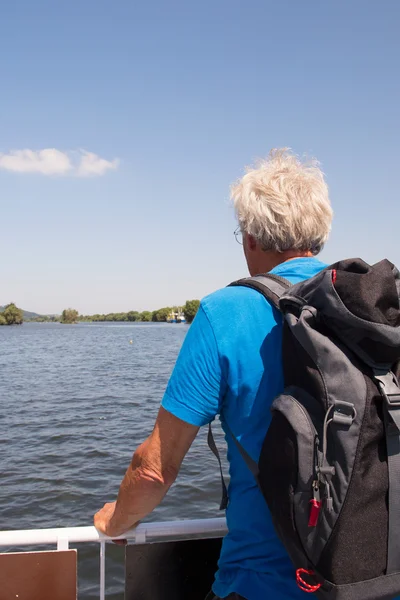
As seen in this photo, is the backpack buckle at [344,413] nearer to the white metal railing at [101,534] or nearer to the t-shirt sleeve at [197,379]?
the t-shirt sleeve at [197,379]

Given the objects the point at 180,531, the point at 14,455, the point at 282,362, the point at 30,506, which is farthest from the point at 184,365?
the point at 14,455

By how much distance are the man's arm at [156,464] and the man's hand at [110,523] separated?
0.14 m

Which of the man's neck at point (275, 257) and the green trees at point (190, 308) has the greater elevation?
the green trees at point (190, 308)

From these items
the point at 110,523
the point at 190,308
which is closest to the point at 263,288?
the point at 110,523

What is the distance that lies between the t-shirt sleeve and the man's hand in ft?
2.21

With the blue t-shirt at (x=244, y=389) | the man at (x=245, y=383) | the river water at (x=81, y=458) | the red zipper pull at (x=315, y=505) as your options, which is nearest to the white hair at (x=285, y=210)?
the man at (x=245, y=383)

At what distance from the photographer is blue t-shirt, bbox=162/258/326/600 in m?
1.71

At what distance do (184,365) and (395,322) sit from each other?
0.64 m

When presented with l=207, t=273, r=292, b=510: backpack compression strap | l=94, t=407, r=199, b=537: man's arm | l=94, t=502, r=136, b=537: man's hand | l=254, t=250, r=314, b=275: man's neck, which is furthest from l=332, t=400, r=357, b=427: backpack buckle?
l=94, t=502, r=136, b=537: man's hand

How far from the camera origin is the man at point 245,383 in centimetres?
172

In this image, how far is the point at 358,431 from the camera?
58.6 inches

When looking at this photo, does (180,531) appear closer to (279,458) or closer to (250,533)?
(250,533)

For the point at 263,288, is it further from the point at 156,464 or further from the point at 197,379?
the point at 156,464

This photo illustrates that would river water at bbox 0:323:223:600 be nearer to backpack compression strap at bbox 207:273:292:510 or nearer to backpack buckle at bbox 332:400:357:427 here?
backpack compression strap at bbox 207:273:292:510
